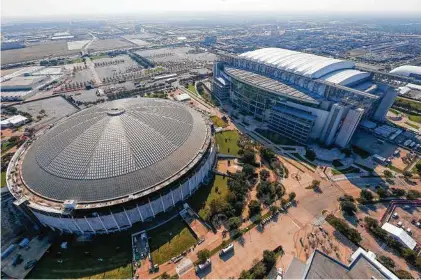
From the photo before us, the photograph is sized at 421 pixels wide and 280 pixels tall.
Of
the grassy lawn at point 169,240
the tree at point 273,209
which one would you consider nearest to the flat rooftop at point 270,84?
the tree at point 273,209

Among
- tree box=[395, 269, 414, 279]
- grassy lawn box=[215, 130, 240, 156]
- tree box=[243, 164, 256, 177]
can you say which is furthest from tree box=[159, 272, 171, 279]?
tree box=[395, 269, 414, 279]

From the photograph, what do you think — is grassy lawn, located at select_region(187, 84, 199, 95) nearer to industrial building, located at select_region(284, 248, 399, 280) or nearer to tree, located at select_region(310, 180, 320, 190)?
tree, located at select_region(310, 180, 320, 190)

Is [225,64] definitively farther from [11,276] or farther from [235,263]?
[11,276]

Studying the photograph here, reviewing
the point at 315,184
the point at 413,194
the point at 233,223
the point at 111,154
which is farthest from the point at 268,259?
the point at 413,194

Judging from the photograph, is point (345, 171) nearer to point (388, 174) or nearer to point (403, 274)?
point (388, 174)

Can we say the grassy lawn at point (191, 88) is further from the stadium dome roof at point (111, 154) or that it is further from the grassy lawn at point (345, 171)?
the grassy lawn at point (345, 171)

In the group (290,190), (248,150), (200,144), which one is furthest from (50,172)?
(290,190)
